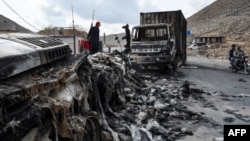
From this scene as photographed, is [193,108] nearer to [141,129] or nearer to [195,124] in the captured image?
[195,124]

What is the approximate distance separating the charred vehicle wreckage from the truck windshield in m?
5.17

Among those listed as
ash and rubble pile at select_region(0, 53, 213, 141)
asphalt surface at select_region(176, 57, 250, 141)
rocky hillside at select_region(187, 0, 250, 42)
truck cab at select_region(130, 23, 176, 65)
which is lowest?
asphalt surface at select_region(176, 57, 250, 141)

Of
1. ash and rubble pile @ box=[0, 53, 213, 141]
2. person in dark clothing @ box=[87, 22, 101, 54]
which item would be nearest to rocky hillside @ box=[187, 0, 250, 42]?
person in dark clothing @ box=[87, 22, 101, 54]

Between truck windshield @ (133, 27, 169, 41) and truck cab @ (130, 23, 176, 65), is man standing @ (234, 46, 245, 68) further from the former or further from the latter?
truck windshield @ (133, 27, 169, 41)

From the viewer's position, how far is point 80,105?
13.4 feet

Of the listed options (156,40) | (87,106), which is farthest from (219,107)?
(156,40)

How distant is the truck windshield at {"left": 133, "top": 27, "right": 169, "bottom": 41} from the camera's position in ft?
44.6

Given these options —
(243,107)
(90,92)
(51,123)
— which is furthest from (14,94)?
(243,107)

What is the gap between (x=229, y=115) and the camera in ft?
22.0

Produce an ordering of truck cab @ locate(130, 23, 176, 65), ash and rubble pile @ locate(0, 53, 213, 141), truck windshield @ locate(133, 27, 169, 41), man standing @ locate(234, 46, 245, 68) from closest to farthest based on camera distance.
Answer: ash and rubble pile @ locate(0, 53, 213, 141), truck cab @ locate(130, 23, 176, 65), truck windshield @ locate(133, 27, 169, 41), man standing @ locate(234, 46, 245, 68)

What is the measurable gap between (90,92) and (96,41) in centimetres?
595

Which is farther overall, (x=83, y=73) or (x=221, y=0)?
(x=221, y=0)

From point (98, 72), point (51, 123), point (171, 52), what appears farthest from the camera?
point (171, 52)

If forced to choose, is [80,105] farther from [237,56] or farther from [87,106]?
[237,56]
